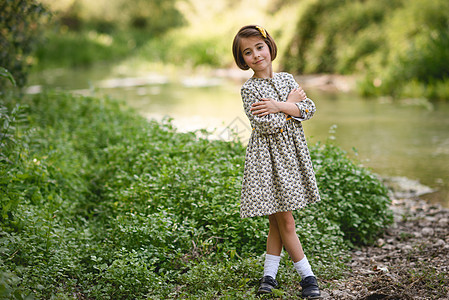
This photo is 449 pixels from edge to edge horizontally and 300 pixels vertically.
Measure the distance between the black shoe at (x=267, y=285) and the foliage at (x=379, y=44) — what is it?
33.7 feet

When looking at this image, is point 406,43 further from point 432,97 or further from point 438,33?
point 432,97

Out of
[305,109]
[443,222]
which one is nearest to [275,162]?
[305,109]

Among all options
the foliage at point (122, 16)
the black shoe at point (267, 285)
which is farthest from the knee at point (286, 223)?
the foliage at point (122, 16)

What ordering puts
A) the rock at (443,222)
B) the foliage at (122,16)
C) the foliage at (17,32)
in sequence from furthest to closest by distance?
the foliage at (122,16), the foliage at (17,32), the rock at (443,222)

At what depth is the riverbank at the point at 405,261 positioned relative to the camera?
3389mm

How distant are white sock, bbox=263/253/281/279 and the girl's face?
4.17ft

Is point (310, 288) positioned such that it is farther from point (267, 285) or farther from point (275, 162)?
point (275, 162)

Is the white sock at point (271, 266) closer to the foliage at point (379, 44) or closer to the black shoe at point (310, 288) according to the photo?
the black shoe at point (310, 288)

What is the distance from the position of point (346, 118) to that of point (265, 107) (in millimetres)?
7913

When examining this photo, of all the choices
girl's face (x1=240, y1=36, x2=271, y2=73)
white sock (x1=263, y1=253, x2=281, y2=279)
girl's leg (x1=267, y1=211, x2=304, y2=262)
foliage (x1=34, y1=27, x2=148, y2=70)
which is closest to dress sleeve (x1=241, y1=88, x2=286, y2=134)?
girl's face (x1=240, y1=36, x2=271, y2=73)

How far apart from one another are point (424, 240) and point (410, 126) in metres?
5.74

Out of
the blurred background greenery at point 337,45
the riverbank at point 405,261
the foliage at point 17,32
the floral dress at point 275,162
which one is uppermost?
the blurred background greenery at point 337,45

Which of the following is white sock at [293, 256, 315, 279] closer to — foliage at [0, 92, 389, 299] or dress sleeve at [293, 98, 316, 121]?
foliage at [0, 92, 389, 299]

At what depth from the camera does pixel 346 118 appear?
10.8 m
